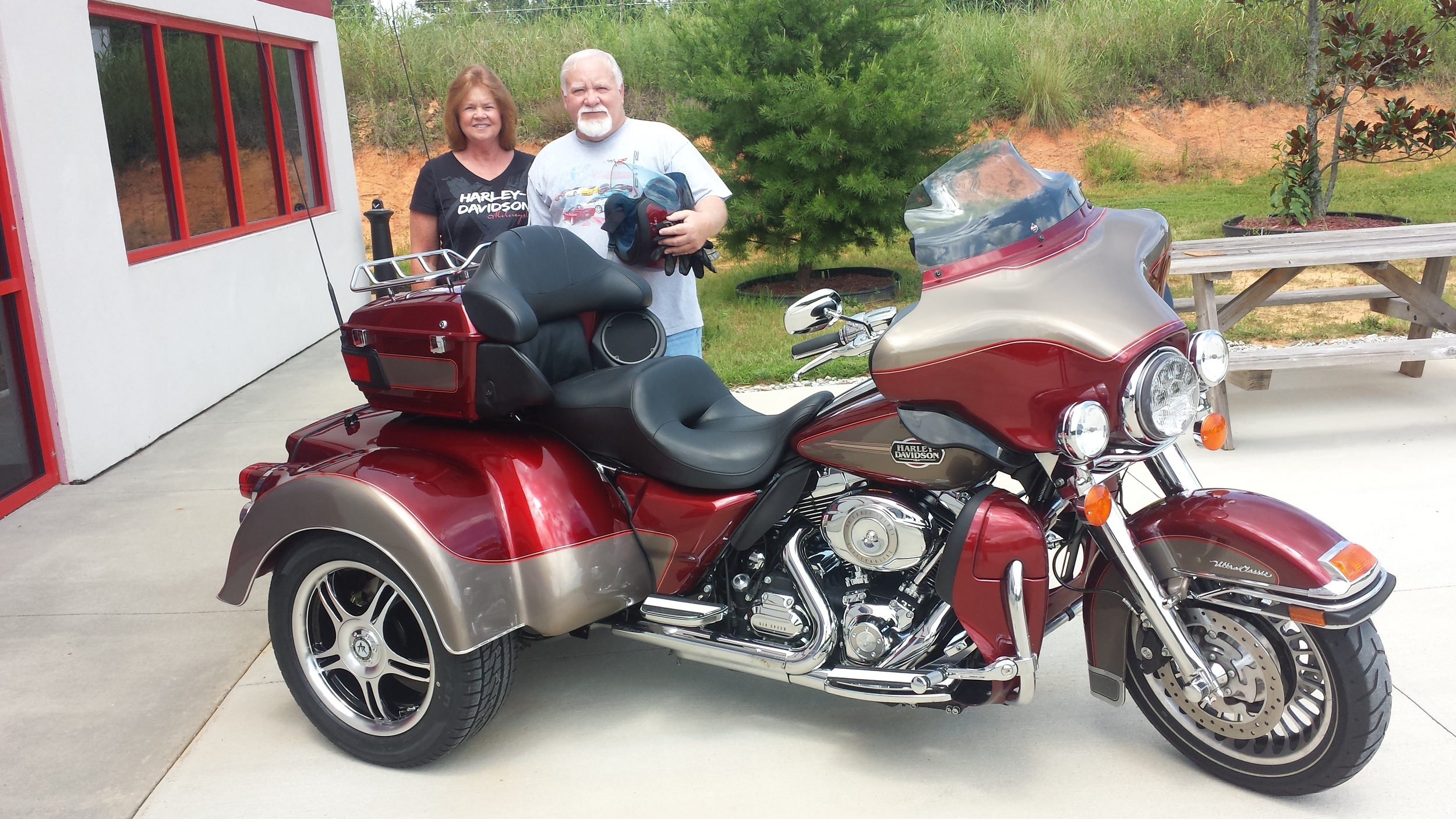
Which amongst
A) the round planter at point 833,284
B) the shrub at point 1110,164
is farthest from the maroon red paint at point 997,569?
the shrub at point 1110,164

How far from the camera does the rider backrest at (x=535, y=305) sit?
2.99 m

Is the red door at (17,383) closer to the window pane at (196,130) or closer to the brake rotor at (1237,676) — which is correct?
the window pane at (196,130)

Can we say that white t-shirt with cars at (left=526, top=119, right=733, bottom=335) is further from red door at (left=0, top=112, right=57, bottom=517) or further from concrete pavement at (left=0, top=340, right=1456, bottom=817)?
red door at (left=0, top=112, right=57, bottom=517)

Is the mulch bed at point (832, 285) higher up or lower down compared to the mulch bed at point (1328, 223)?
lower down

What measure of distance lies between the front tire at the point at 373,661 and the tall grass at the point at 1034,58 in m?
13.1

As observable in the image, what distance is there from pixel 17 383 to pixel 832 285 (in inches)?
252

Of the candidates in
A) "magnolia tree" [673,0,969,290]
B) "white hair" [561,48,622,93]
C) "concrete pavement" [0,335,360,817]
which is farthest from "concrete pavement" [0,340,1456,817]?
"magnolia tree" [673,0,969,290]

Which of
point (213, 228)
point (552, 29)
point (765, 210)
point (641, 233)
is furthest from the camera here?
point (552, 29)

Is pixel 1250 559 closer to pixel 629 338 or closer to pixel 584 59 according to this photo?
pixel 629 338

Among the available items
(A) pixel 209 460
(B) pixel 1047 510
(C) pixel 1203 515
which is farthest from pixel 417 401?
(A) pixel 209 460

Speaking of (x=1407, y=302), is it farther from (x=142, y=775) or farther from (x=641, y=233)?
(x=142, y=775)

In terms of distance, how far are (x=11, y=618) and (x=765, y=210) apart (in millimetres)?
6382

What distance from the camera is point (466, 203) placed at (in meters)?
4.89

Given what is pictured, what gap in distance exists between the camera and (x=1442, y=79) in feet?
54.4
